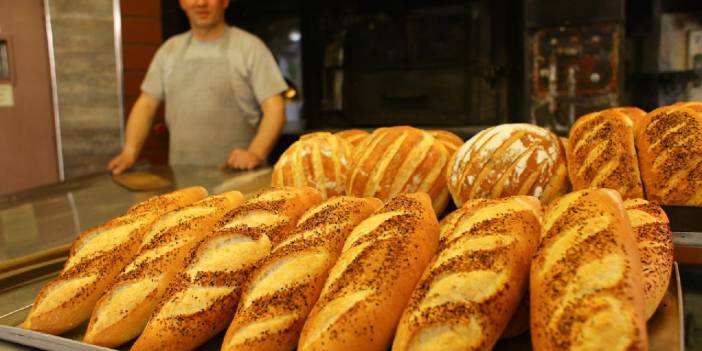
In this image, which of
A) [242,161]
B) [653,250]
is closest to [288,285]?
[653,250]

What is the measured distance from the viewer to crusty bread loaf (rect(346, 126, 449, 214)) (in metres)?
1.32

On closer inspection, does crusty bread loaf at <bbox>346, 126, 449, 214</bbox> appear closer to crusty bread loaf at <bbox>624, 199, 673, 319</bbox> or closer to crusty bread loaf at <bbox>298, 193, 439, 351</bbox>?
crusty bread loaf at <bbox>298, 193, 439, 351</bbox>

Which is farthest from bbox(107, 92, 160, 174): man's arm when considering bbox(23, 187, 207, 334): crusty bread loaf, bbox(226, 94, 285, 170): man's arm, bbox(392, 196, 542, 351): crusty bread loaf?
bbox(392, 196, 542, 351): crusty bread loaf

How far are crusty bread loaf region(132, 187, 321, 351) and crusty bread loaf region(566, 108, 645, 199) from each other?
0.61 m

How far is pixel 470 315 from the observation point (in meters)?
0.73

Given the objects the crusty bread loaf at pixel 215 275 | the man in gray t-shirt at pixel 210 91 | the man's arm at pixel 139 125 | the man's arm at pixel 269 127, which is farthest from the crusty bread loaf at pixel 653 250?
the man's arm at pixel 139 125

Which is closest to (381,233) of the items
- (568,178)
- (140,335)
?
(140,335)

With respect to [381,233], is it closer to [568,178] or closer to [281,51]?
[568,178]

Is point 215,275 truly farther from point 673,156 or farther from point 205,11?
point 205,11

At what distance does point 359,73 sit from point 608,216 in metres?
3.17

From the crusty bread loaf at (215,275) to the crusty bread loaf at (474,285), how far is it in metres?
0.30

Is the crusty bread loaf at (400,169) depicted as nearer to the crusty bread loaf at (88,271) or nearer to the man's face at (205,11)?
the crusty bread loaf at (88,271)

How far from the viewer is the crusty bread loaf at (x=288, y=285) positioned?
0.82 meters

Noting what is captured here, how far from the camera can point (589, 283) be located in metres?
0.70
